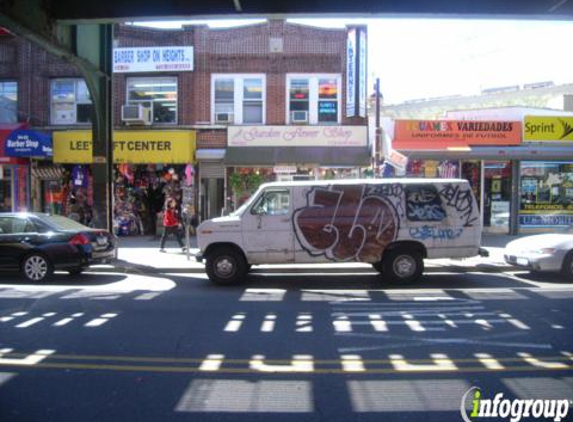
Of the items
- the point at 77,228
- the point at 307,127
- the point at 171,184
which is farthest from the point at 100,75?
the point at 307,127

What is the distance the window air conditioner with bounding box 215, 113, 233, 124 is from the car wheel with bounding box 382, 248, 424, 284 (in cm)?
1059

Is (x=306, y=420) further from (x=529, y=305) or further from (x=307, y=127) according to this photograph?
(x=307, y=127)

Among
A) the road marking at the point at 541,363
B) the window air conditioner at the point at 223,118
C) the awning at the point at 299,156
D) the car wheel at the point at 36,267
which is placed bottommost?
the road marking at the point at 541,363

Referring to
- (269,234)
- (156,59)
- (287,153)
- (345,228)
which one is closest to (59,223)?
(269,234)

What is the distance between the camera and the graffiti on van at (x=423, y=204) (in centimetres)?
1003

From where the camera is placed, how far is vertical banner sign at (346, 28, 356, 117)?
59.4ft

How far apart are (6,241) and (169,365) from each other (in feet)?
23.2

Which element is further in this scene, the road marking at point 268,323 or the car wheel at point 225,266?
the car wheel at point 225,266

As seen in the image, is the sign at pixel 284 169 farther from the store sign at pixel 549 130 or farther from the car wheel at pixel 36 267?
the car wheel at pixel 36 267

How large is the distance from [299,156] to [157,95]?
591 cm

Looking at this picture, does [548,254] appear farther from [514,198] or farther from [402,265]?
[514,198]

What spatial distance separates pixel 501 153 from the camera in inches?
686

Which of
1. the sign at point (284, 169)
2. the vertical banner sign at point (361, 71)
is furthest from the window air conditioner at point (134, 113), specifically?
the vertical banner sign at point (361, 71)

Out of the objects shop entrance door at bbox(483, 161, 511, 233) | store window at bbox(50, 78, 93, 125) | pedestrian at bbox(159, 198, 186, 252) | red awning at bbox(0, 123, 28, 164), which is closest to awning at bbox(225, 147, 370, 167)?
pedestrian at bbox(159, 198, 186, 252)
